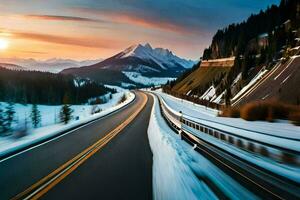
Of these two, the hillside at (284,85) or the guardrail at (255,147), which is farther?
the hillside at (284,85)

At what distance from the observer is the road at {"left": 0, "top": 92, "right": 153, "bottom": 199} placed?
7.01 metres

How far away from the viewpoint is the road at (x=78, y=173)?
23.0 feet

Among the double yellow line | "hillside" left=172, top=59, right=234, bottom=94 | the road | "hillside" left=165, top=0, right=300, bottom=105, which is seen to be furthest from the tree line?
the double yellow line

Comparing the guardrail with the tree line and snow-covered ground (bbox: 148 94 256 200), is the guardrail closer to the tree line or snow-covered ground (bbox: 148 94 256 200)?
snow-covered ground (bbox: 148 94 256 200)

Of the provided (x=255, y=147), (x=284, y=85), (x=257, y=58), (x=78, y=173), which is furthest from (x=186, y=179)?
(x=257, y=58)

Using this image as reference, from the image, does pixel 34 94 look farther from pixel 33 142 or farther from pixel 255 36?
pixel 33 142

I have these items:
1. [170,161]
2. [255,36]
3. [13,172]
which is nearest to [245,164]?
[170,161]

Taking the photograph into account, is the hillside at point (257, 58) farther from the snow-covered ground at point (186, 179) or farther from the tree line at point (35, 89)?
the tree line at point (35, 89)

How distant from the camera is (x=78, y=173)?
890 centimetres

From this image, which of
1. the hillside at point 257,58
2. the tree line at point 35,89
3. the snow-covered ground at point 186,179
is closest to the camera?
the snow-covered ground at point 186,179

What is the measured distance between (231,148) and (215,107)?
39.6 metres

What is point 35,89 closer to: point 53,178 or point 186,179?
point 53,178

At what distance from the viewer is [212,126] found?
1759 centimetres

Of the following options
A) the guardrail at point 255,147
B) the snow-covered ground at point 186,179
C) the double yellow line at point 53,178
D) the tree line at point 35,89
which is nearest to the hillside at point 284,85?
the guardrail at point 255,147
